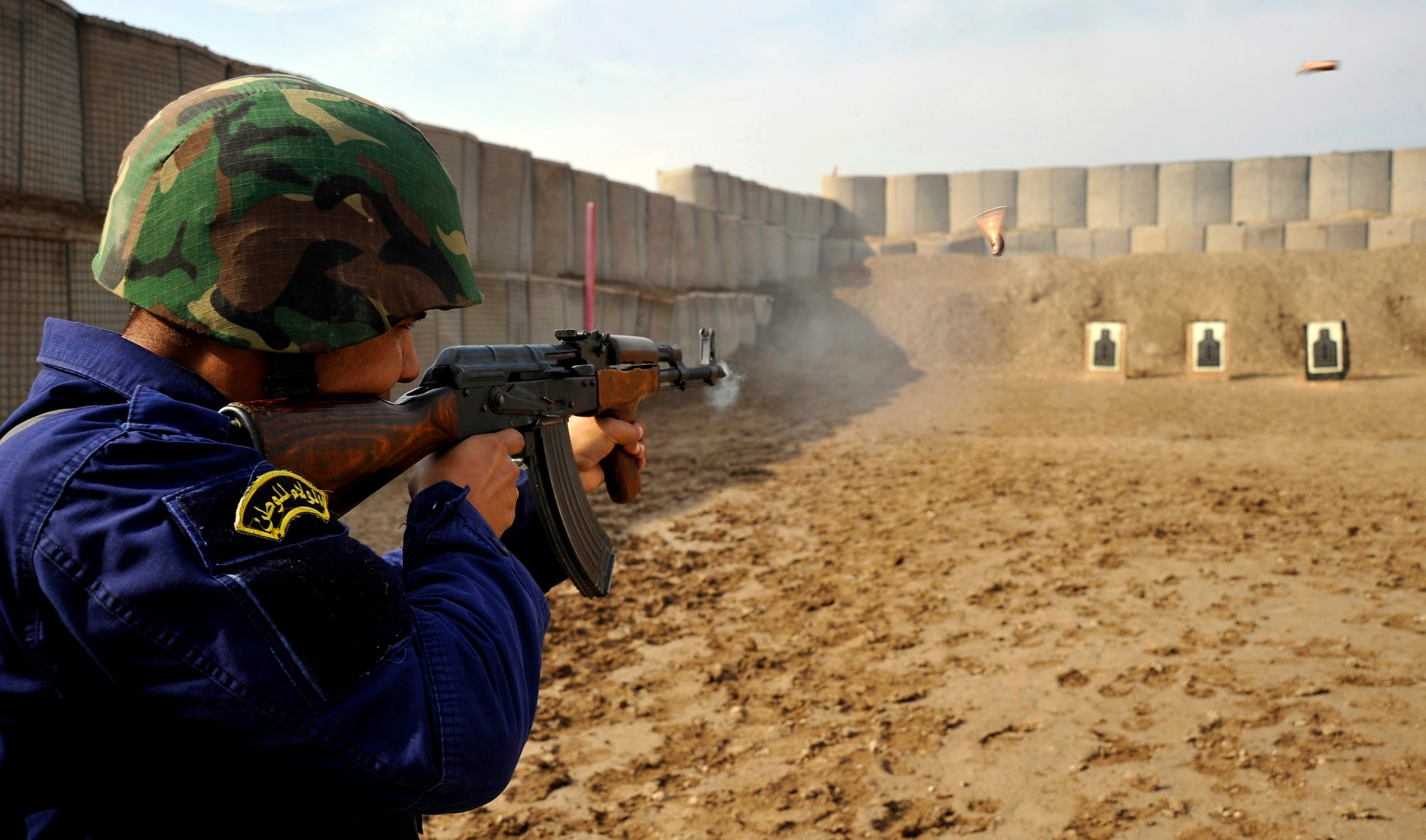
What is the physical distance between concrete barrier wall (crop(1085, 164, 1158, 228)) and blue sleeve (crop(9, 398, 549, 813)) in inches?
1110

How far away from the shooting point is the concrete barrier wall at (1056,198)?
26.1m

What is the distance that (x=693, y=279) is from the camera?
1775 centimetres

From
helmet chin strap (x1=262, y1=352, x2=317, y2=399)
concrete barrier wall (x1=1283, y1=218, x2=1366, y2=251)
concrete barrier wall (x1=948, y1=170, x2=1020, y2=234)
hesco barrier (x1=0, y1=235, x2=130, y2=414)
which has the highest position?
concrete barrier wall (x1=948, y1=170, x2=1020, y2=234)

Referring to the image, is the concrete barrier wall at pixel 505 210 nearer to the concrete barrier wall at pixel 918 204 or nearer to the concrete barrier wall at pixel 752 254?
the concrete barrier wall at pixel 752 254

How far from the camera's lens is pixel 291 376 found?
124 centimetres

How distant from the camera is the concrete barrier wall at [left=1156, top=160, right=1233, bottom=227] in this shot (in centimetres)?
2550

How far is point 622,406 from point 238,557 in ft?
5.89

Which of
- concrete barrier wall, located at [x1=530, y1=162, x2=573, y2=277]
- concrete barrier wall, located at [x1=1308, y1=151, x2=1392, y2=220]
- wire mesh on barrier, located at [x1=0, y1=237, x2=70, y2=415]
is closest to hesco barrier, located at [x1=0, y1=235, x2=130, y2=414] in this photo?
wire mesh on barrier, located at [x1=0, y1=237, x2=70, y2=415]

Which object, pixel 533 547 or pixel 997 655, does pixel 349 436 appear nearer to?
pixel 533 547

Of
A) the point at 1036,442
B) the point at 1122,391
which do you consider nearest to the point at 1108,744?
the point at 1036,442

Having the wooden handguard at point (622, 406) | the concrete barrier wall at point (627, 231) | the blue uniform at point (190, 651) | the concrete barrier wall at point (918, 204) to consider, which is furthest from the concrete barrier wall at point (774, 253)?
the blue uniform at point (190, 651)

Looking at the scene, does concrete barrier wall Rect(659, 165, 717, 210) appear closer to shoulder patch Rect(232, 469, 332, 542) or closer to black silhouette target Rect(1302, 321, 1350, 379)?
black silhouette target Rect(1302, 321, 1350, 379)

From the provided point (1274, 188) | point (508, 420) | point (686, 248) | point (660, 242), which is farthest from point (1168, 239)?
point (508, 420)

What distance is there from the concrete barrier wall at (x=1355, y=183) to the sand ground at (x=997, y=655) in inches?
749
